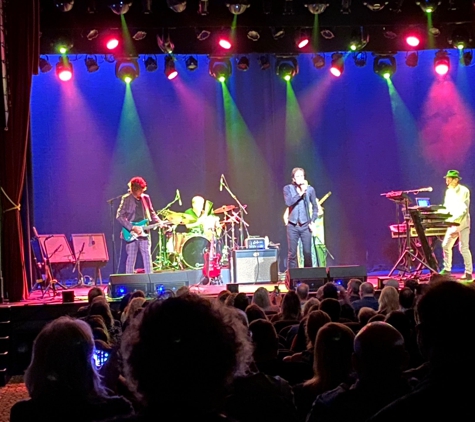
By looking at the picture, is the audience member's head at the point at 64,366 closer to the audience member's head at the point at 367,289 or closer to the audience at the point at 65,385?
the audience at the point at 65,385

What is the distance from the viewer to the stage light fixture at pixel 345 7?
10.1 meters

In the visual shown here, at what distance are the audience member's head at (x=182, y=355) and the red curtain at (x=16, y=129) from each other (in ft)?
27.3

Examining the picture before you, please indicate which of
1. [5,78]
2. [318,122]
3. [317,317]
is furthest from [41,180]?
[317,317]

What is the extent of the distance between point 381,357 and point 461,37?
9516 millimetres

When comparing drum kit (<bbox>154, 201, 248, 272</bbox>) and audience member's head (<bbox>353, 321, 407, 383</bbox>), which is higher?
drum kit (<bbox>154, 201, 248, 272</bbox>)

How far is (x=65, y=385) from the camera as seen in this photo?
250 cm

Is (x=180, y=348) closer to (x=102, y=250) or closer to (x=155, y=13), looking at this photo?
(x=155, y=13)

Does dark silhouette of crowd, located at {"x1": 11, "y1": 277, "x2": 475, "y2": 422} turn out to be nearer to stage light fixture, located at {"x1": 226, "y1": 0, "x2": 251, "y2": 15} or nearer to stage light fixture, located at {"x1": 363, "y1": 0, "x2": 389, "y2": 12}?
stage light fixture, located at {"x1": 226, "y1": 0, "x2": 251, "y2": 15}

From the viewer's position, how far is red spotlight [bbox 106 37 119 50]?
10.9m

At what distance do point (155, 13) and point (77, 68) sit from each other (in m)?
4.27

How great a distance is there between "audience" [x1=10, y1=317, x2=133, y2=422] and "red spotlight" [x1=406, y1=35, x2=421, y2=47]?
989cm

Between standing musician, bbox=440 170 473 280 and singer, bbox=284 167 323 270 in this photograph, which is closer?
singer, bbox=284 167 323 270

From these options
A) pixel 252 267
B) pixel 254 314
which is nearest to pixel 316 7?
pixel 252 267

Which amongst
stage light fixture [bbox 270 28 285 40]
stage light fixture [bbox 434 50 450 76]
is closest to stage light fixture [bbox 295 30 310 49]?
stage light fixture [bbox 270 28 285 40]
